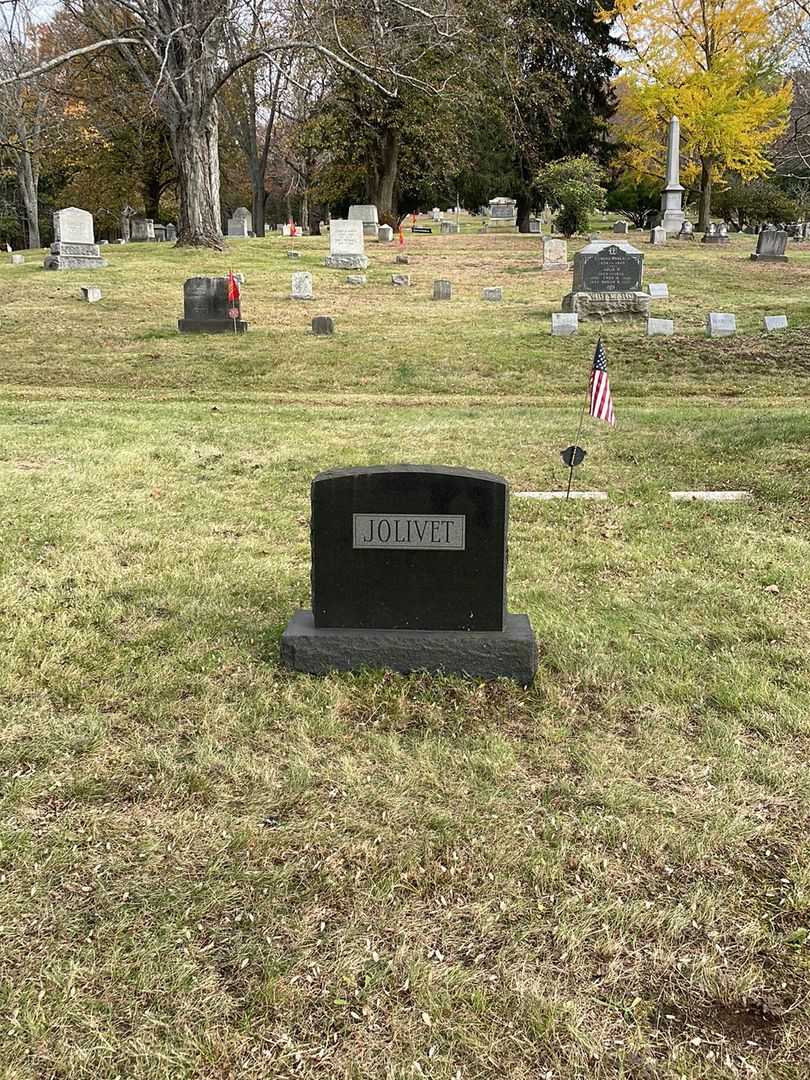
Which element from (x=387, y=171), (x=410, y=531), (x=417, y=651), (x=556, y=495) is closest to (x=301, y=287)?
(x=556, y=495)

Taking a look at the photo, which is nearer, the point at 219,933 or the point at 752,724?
the point at 219,933

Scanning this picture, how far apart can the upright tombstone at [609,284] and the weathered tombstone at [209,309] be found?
23.5ft

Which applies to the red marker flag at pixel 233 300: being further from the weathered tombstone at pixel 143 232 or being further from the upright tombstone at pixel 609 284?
the weathered tombstone at pixel 143 232

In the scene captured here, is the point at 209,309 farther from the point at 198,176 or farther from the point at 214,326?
the point at 198,176

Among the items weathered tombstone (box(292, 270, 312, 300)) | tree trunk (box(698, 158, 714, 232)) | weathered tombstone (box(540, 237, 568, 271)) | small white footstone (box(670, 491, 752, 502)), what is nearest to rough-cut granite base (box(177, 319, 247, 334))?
weathered tombstone (box(292, 270, 312, 300))

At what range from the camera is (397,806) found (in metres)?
→ 3.10

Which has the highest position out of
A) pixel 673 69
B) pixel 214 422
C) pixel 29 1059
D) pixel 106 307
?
pixel 673 69

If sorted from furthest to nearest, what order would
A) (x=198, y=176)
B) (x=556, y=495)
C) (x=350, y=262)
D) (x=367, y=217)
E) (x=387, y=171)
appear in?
(x=387, y=171) < (x=367, y=217) < (x=198, y=176) < (x=350, y=262) < (x=556, y=495)

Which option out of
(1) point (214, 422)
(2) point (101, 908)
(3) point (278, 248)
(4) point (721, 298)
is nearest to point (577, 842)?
(2) point (101, 908)

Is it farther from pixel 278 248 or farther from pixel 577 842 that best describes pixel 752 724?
pixel 278 248

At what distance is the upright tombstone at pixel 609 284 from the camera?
17578 mm

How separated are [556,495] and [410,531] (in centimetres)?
364

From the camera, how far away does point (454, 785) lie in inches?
127

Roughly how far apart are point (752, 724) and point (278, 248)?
100 feet
